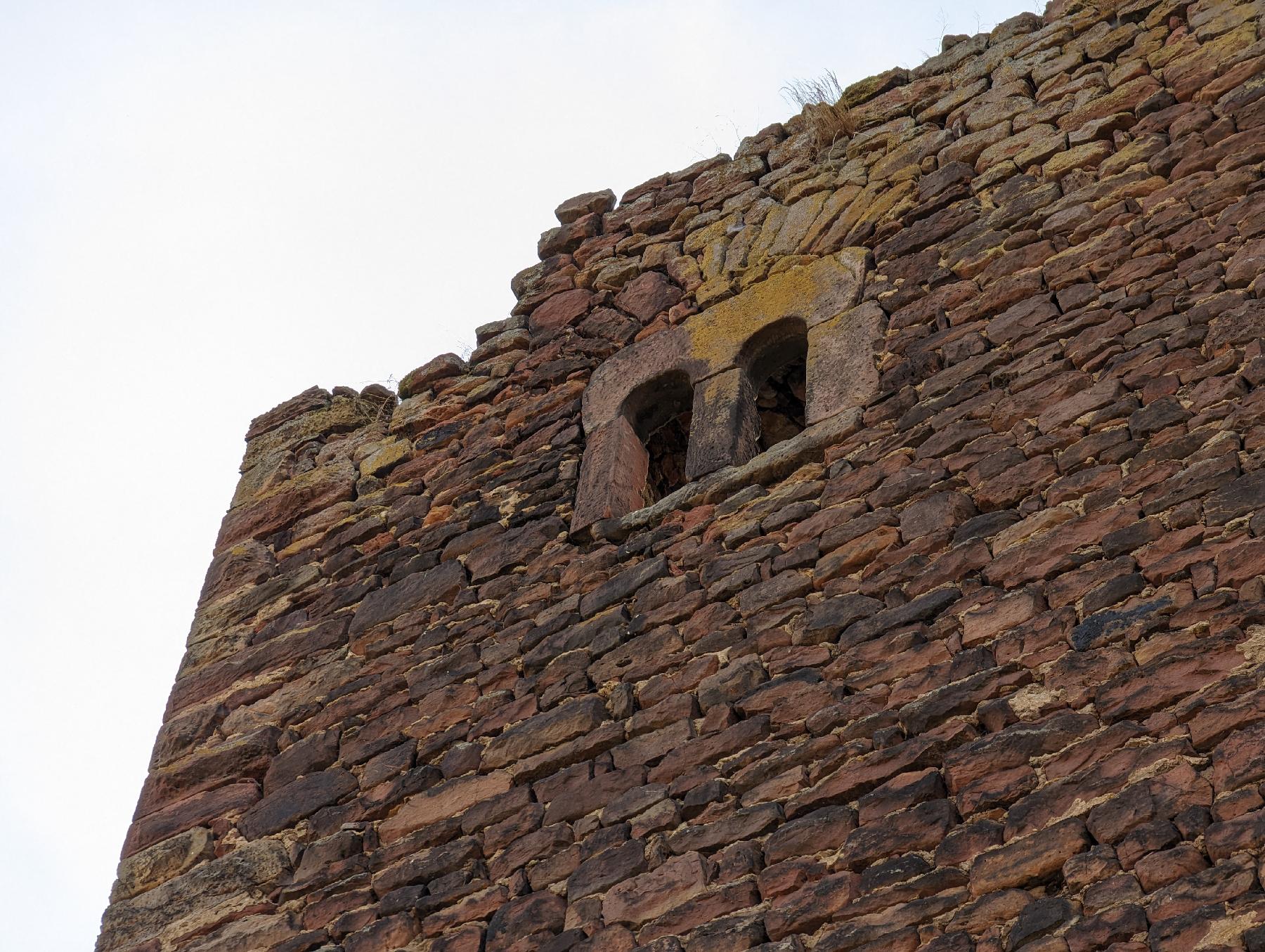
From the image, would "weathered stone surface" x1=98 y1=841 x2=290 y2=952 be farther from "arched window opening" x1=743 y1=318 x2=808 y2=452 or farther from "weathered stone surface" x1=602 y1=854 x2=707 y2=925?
"arched window opening" x1=743 y1=318 x2=808 y2=452

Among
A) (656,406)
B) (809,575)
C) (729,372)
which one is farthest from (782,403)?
(809,575)

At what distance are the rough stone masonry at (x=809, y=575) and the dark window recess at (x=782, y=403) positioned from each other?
1.0 inches

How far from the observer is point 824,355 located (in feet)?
17.3

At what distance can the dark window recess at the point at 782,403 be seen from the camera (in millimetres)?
6566

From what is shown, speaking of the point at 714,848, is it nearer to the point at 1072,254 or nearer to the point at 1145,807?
the point at 1145,807

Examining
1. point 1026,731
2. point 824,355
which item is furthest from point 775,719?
point 824,355

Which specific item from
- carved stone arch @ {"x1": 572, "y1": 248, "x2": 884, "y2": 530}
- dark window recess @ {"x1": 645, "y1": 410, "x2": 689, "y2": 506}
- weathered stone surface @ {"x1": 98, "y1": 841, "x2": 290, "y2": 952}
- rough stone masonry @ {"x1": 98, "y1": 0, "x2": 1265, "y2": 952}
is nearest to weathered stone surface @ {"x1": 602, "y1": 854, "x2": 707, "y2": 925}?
rough stone masonry @ {"x1": 98, "y1": 0, "x2": 1265, "y2": 952}

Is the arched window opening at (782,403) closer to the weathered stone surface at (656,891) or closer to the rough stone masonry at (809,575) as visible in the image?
the rough stone masonry at (809,575)

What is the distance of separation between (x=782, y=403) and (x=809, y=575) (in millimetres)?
2241

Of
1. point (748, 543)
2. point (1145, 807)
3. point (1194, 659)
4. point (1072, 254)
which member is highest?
point (1072, 254)

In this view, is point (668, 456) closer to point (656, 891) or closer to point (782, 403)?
point (782, 403)

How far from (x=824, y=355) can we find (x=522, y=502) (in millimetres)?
1161

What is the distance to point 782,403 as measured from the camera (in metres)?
6.61

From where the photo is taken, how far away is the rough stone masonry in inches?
136
